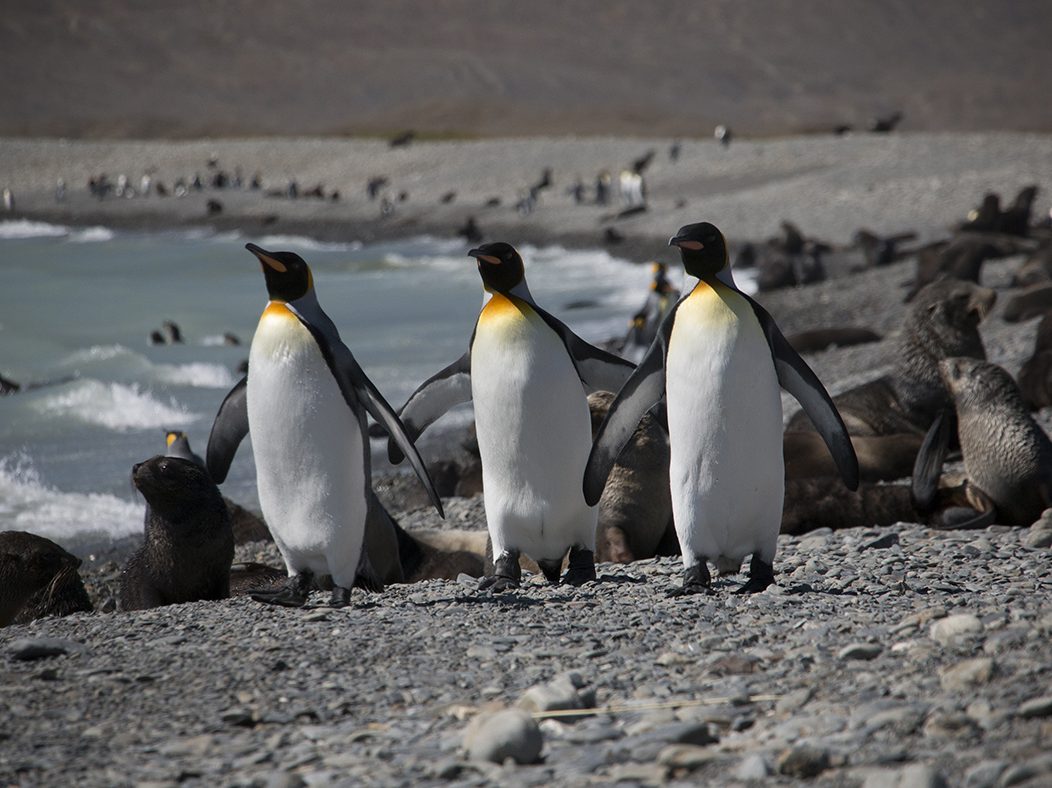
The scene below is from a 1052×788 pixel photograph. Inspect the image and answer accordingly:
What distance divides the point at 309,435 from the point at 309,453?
0.22ft

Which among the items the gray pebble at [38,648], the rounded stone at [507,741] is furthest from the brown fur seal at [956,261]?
Result: the rounded stone at [507,741]

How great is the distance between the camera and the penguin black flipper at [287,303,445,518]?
5.00 metres

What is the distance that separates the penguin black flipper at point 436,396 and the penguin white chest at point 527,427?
308mm

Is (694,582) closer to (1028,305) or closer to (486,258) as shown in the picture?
(486,258)

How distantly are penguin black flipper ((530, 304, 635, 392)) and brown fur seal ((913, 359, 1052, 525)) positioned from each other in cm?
200

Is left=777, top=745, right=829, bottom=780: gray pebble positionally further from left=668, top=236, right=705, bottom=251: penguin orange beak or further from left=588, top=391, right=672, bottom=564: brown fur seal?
left=588, top=391, right=672, bottom=564: brown fur seal

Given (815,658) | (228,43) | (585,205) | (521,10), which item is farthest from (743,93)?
(815,658)

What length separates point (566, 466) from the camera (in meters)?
5.18

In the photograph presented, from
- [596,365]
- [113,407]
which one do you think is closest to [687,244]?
[596,365]

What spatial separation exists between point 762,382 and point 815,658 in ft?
4.40

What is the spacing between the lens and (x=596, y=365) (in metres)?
5.36

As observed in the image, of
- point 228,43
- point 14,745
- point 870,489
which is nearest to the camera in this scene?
point 14,745

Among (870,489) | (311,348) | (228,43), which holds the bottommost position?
(870,489)

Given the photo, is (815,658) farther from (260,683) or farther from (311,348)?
(311,348)
